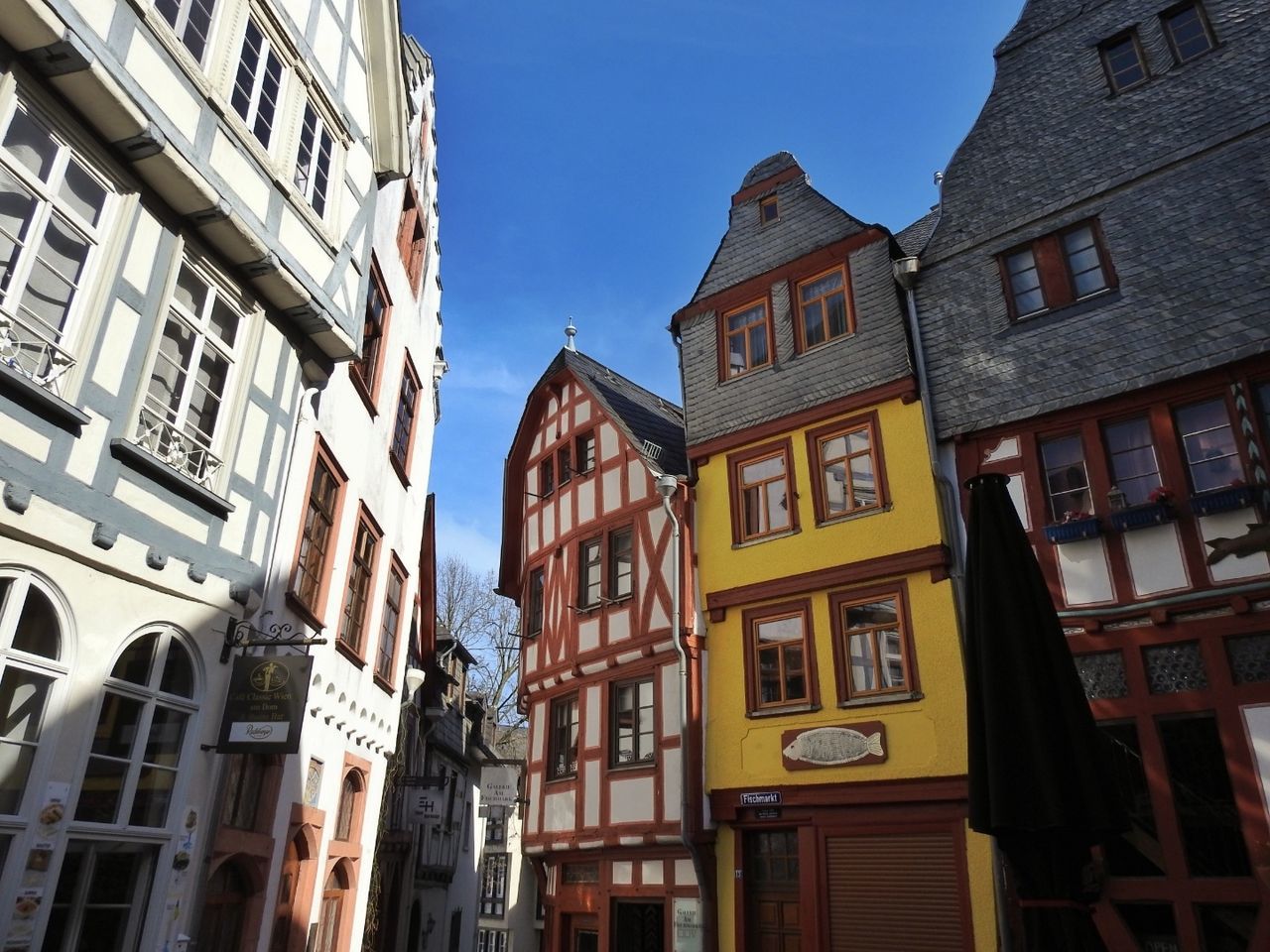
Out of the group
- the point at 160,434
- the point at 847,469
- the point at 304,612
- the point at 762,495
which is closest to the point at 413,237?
the point at 762,495

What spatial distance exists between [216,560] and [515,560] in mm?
13509

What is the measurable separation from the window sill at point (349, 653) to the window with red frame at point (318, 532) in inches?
24.0

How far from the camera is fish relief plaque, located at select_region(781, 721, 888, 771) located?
11.9 meters

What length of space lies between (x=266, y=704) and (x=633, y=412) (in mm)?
11054

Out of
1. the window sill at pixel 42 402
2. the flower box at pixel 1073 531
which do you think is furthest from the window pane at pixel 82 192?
the flower box at pixel 1073 531

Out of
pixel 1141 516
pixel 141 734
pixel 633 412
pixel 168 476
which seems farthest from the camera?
pixel 633 412

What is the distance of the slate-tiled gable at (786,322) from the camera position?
14.0m

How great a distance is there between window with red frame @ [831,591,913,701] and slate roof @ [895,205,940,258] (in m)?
6.33

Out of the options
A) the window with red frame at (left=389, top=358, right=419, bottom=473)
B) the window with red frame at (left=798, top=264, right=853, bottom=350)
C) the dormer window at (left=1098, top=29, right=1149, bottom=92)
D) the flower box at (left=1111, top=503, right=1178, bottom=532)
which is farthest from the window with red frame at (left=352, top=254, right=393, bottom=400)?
the dormer window at (left=1098, top=29, right=1149, bottom=92)

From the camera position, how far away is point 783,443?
1445 cm

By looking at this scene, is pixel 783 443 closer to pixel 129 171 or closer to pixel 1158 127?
pixel 1158 127

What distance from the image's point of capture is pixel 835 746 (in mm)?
12234

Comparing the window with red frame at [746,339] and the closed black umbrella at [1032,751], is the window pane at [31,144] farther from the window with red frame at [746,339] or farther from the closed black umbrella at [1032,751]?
the window with red frame at [746,339]

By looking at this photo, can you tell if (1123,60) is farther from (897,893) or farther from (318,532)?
(318,532)
